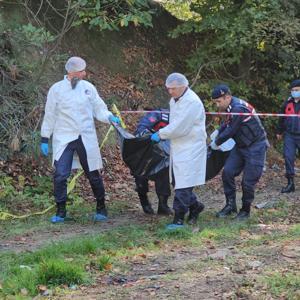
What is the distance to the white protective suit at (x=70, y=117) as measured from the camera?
24.5 feet

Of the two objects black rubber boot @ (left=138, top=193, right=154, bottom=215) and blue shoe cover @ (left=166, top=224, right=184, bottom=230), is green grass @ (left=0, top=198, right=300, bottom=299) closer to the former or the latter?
blue shoe cover @ (left=166, top=224, right=184, bottom=230)

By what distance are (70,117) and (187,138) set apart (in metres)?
1.50

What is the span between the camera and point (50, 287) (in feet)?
16.4

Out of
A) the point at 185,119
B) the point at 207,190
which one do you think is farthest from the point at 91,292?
the point at 207,190

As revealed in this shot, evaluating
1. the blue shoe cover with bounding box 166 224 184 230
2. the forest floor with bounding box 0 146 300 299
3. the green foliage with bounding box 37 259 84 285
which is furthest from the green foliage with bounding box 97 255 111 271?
the blue shoe cover with bounding box 166 224 184 230

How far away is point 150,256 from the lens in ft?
19.6

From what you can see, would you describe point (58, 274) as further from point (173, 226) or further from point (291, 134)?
point (291, 134)

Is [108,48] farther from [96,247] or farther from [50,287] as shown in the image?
[50,287]

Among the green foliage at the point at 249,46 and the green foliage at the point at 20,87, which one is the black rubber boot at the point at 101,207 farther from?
the green foliage at the point at 249,46

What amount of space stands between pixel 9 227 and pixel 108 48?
253 inches

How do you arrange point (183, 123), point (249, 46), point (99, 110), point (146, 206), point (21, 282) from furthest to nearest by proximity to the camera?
1. point (249, 46)
2. point (146, 206)
3. point (99, 110)
4. point (183, 123)
5. point (21, 282)

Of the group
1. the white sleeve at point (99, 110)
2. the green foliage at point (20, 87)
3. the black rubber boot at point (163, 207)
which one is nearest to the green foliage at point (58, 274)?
the white sleeve at point (99, 110)

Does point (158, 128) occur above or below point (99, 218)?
above

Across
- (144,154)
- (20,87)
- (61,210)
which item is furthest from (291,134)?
(20,87)
